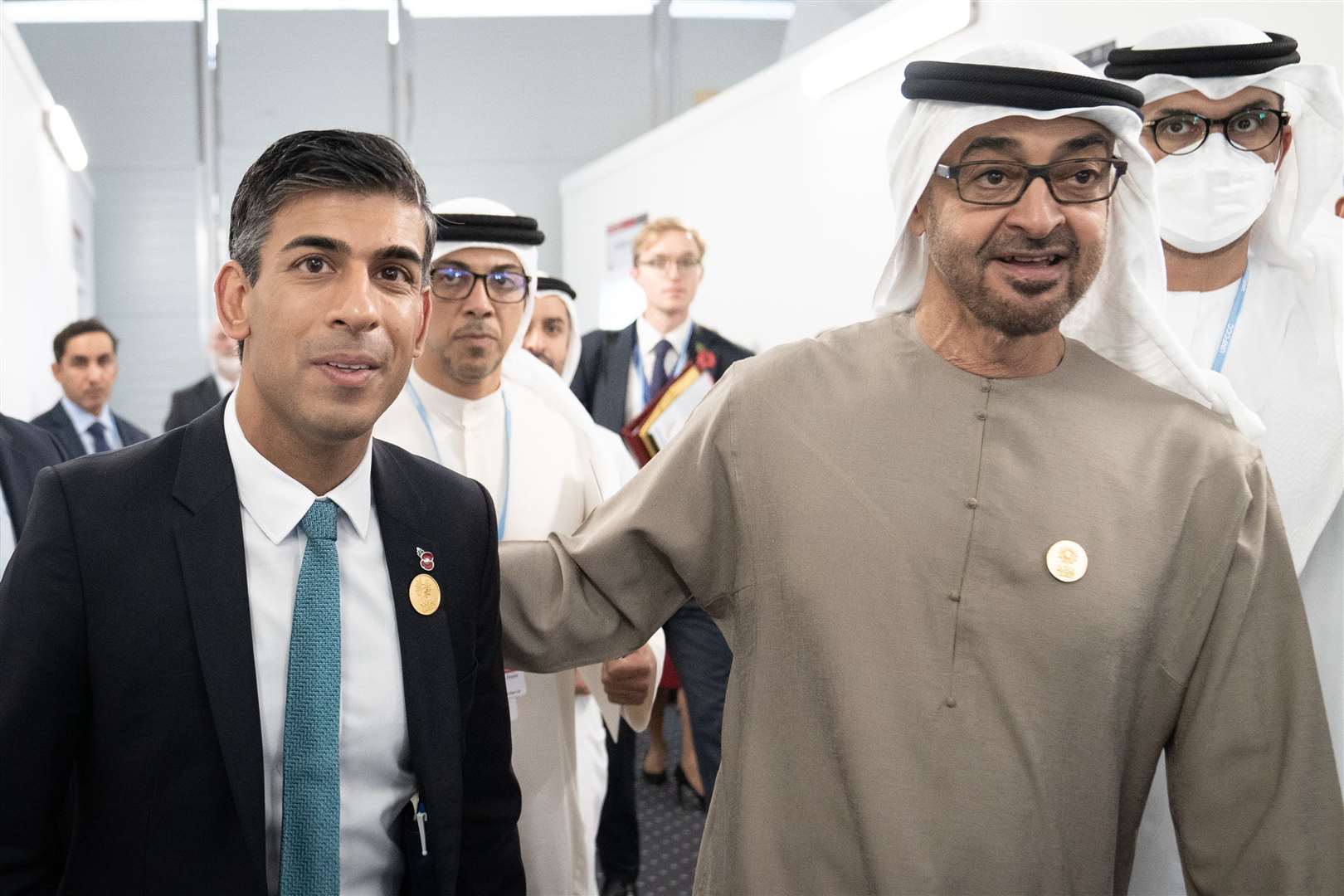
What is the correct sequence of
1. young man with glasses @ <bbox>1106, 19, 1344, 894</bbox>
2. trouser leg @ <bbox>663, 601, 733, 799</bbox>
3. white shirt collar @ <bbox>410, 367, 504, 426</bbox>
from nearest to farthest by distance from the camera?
young man with glasses @ <bbox>1106, 19, 1344, 894</bbox>, white shirt collar @ <bbox>410, 367, 504, 426</bbox>, trouser leg @ <bbox>663, 601, 733, 799</bbox>

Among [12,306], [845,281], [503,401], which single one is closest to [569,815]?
[503,401]

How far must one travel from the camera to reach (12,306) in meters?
5.80

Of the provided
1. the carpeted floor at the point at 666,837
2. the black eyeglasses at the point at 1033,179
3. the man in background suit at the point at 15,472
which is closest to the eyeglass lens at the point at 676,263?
the carpeted floor at the point at 666,837

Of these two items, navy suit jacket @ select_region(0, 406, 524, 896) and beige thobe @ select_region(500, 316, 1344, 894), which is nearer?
navy suit jacket @ select_region(0, 406, 524, 896)

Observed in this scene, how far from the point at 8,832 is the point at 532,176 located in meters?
9.49

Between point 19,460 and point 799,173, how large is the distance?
464 cm

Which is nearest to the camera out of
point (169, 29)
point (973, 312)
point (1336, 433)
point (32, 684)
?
point (32, 684)

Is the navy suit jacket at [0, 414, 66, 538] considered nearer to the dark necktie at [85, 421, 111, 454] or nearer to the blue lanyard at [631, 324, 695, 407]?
the blue lanyard at [631, 324, 695, 407]

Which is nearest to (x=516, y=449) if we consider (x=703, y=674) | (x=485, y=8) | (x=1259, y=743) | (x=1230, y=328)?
(x=703, y=674)

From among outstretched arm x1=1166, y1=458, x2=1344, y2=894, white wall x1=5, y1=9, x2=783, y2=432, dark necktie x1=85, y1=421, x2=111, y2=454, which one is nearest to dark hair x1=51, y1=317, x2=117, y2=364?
A: dark necktie x1=85, y1=421, x2=111, y2=454

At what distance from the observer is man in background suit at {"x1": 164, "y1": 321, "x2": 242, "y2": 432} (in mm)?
7082

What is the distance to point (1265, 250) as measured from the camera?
234cm

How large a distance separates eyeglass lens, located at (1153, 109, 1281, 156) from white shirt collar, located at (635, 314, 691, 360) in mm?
2718

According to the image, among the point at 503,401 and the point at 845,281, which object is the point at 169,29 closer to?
the point at 845,281
